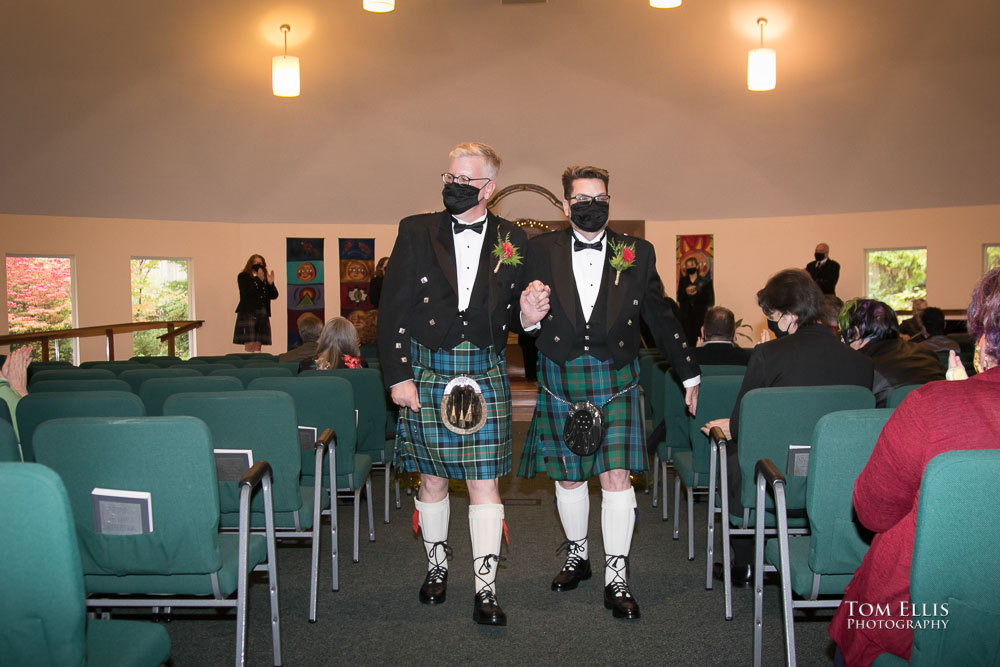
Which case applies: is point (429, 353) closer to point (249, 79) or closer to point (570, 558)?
point (570, 558)

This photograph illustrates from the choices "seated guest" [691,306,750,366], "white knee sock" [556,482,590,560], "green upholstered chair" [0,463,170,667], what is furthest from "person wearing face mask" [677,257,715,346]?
"green upholstered chair" [0,463,170,667]

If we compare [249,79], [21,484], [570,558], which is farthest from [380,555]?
[249,79]

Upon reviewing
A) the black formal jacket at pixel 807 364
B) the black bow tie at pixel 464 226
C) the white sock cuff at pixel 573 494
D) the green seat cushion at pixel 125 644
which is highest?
the black bow tie at pixel 464 226

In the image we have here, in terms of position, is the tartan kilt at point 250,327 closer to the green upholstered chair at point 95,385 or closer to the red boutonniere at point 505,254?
the green upholstered chair at point 95,385

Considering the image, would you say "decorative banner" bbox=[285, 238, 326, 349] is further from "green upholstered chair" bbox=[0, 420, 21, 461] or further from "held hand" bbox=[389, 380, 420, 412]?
"green upholstered chair" bbox=[0, 420, 21, 461]

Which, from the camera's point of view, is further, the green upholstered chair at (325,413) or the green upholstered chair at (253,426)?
the green upholstered chair at (325,413)

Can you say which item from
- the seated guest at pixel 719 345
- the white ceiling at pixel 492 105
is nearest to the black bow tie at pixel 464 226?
the seated guest at pixel 719 345

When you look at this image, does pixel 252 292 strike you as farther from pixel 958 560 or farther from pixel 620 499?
pixel 958 560

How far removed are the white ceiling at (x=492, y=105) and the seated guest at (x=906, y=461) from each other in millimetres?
8235

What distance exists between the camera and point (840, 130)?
1014cm

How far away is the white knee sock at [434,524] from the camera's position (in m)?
3.04

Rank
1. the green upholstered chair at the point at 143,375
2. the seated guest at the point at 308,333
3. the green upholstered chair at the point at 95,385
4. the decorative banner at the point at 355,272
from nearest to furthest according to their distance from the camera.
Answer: the green upholstered chair at the point at 95,385
the green upholstered chair at the point at 143,375
the seated guest at the point at 308,333
the decorative banner at the point at 355,272

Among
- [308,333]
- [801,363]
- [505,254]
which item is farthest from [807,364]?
[308,333]

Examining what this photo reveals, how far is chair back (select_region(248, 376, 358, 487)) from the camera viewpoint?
3.29m
